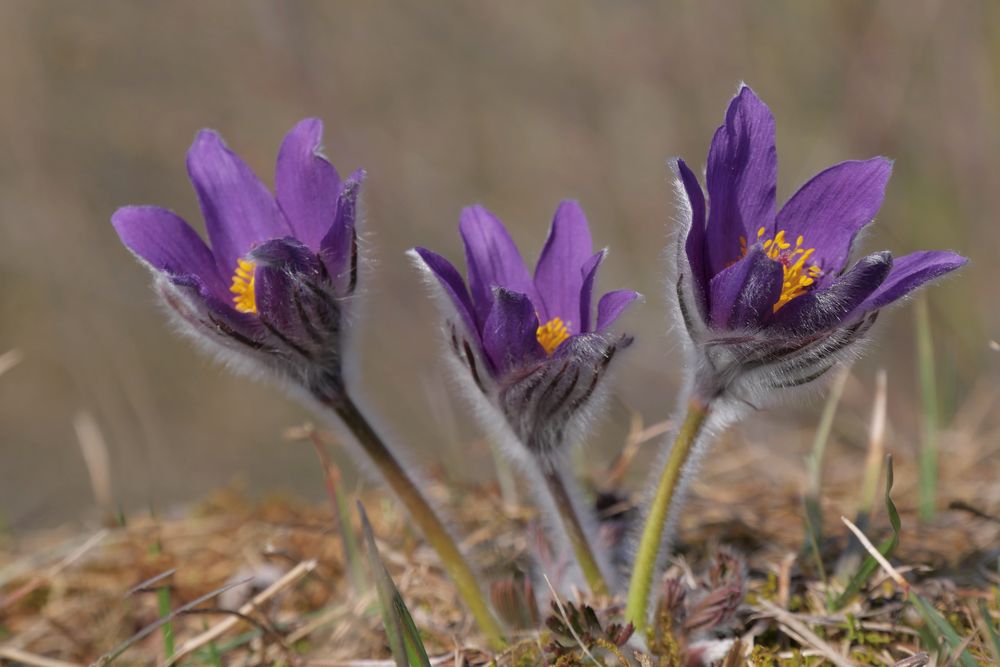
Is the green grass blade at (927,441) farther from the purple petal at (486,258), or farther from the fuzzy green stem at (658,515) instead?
the purple petal at (486,258)

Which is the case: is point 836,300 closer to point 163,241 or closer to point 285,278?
point 285,278

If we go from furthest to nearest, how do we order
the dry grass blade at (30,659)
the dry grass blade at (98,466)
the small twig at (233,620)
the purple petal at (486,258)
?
the dry grass blade at (98,466) → the dry grass blade at (30,659) → the small twig at (233,620) → the purple petal at (486,258)

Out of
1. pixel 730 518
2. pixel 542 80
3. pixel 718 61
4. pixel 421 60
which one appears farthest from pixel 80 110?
pixel 730 518

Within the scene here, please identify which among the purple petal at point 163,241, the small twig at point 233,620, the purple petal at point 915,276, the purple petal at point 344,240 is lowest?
the small twig at point 233,620

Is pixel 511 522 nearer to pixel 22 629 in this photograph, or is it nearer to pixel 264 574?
pixel 264 574

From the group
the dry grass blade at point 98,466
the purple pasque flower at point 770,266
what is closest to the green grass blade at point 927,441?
the purple pasque flower at point 770,266

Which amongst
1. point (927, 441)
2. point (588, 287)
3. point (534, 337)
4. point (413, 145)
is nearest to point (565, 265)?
point (588, 287)
